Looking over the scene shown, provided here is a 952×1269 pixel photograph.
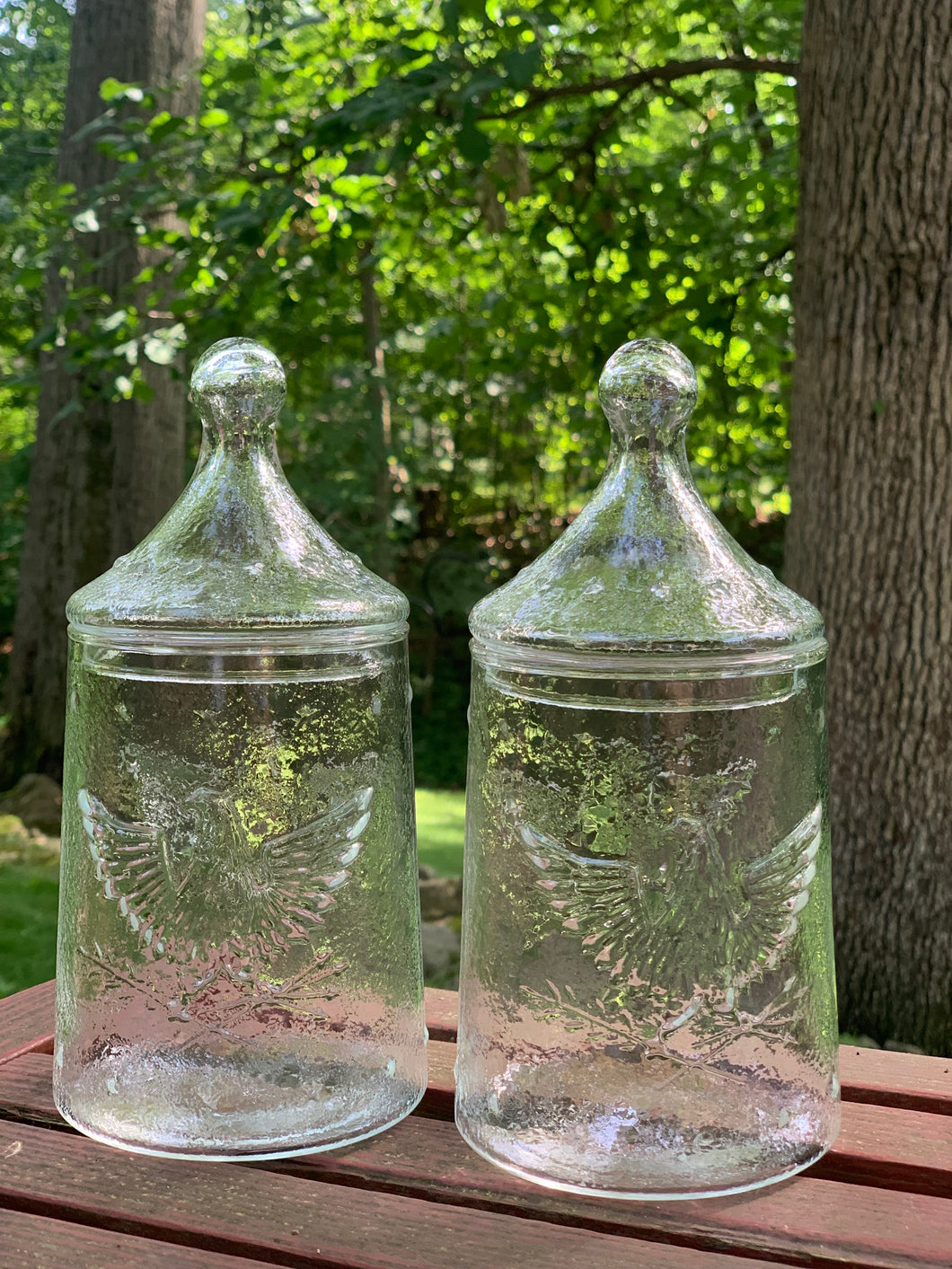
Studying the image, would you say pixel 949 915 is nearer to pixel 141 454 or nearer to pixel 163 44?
pixel 141 454

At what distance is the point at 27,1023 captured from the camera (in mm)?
1268

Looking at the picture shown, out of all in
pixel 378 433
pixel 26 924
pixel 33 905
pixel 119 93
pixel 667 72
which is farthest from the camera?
pixel 378 433

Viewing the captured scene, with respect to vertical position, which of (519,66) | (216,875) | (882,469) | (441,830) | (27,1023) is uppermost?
(519,66)

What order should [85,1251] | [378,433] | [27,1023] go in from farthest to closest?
[378,433]
[27,1023]
[85,1251]

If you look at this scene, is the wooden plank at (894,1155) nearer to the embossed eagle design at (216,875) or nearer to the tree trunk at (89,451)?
the embossed eagle design at (216,875)

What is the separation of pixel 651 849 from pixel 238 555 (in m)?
0.40

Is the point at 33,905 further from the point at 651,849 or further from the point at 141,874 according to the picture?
the point at 651,849

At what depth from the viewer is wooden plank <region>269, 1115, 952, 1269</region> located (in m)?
0.82

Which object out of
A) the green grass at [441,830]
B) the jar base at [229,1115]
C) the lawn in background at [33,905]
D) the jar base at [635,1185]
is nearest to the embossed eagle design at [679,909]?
the jar base at [635,1185]

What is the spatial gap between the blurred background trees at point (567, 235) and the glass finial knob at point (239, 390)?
158 cm

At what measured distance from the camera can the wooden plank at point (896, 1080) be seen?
110cm

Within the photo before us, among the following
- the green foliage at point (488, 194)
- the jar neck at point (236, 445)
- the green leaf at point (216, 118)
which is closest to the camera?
the jar neck at point (236, 445)

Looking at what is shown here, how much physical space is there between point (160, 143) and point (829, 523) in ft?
6.64

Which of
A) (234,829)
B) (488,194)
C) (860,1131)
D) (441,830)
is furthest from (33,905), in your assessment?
(860,1131)
